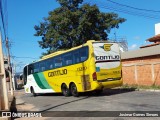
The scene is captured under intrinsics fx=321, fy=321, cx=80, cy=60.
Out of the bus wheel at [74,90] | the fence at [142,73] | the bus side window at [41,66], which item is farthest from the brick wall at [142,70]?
the bus side window at [41,66]

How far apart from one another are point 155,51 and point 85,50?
750cm

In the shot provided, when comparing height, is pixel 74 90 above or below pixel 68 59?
below

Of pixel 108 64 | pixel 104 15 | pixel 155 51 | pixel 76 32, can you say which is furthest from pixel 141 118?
pixel 104 15

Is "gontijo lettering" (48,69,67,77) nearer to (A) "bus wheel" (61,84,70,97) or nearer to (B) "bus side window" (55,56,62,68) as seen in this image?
(B) "bus side window" (55,56,62,68)

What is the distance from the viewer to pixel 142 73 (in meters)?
26.1

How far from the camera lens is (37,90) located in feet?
94.8

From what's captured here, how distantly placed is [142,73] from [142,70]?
244 mm

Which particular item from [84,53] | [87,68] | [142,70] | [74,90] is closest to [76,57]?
[84,53]

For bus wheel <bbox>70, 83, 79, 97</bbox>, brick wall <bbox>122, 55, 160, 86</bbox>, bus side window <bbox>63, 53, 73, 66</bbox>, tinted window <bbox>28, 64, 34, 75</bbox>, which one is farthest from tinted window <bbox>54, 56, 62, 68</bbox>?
brick wall <bbox>122, 55, 160, 86</bbox>

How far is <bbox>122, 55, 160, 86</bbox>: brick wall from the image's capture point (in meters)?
24.5

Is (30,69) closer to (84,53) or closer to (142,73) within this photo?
(142,73)

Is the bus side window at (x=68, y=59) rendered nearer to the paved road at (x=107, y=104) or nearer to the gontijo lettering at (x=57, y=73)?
the gontijo lettering at (x=57, y=73)

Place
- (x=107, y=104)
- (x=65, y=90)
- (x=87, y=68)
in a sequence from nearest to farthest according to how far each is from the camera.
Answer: (x=107, y=104)
(x=87, y=68)
(x=65, y=90)

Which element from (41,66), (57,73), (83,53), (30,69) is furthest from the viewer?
(30,69)
